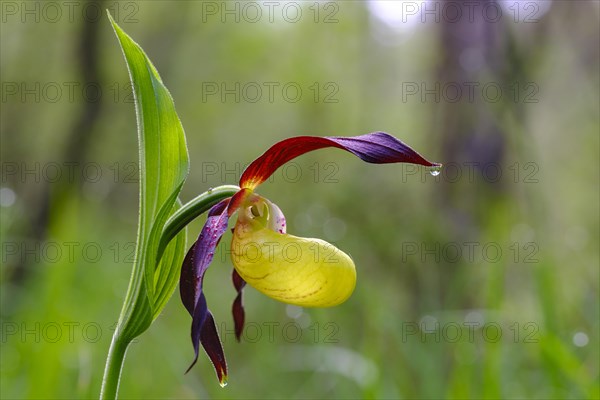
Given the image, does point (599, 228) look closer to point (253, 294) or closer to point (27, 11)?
point (253, 294)

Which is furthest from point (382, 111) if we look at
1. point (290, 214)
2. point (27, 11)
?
point (27, 11)

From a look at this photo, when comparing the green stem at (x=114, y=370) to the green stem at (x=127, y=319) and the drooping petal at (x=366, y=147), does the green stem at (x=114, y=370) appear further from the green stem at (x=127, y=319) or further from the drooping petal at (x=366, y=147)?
the drooping petal at (x=366, y=147)

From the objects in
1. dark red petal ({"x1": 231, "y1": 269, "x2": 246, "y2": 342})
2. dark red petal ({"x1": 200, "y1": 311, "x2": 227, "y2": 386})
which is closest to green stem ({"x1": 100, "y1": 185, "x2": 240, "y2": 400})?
dark red petal ({"x1": 200, "y1": 311, "x2": 227, "y2": 386})

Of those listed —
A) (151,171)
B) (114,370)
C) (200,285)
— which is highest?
(151,171)

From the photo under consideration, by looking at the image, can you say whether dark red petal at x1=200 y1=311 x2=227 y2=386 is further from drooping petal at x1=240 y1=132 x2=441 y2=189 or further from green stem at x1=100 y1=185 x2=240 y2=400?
drooping petal at x1=240 y1=132 x2=441 y2=189

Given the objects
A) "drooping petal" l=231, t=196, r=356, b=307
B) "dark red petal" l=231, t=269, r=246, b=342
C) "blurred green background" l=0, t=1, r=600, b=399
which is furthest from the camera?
"blurred green background" l=0, t=1, r=600, b=399

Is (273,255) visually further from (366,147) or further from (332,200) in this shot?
(332,200)

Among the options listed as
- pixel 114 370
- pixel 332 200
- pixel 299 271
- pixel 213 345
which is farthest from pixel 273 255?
pixel 332 200
